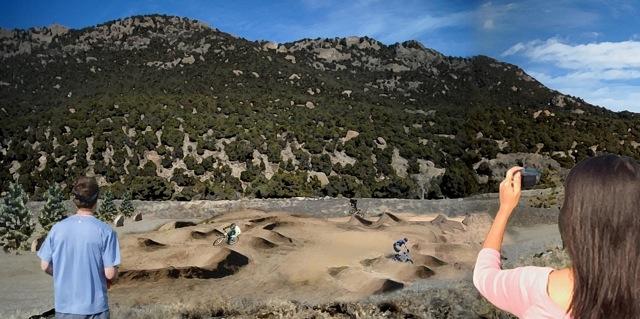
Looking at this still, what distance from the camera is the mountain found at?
728 centimetres

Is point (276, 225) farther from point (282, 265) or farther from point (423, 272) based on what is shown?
point (423, 272)

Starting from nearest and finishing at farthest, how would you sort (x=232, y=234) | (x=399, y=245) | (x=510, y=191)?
1. (x=510, y=191)
2. (x=399, y=245)
3. (x=232, y=234)

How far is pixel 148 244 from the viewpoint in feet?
25.9

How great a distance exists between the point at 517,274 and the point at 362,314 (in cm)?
375

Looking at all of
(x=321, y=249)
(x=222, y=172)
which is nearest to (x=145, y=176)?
(x=222, y=172)

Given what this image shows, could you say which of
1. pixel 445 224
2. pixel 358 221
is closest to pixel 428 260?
pixel 445 224

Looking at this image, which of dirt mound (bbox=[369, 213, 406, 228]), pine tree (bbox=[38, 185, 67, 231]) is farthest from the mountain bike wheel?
pine tree (bbox=[38, 185, 67, 231])

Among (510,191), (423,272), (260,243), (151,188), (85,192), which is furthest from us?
(151,188)

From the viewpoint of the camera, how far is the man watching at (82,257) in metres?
2.74

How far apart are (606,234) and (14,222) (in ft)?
33.0

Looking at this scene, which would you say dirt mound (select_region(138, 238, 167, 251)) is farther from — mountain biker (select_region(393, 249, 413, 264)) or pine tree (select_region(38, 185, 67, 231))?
mountain biker (select_region(393, 249, 413, 264))

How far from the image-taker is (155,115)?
15578 millimetres

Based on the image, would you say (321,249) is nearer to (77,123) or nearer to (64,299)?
(64,299)

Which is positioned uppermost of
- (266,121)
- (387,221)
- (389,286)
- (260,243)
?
(266,121)
